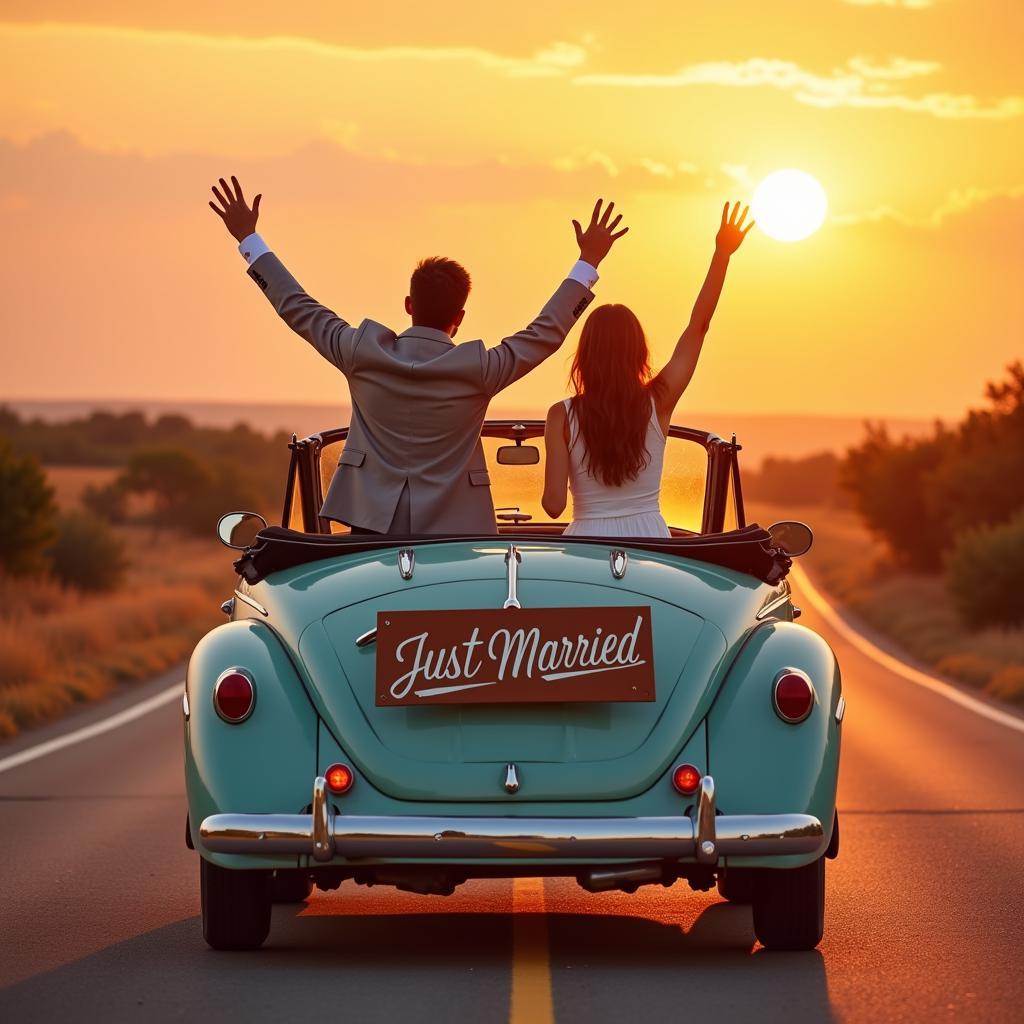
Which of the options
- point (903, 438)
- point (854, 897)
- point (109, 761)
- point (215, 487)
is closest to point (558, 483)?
point (854, 897)

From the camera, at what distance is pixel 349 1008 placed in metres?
5.96

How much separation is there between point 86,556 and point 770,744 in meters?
39.7

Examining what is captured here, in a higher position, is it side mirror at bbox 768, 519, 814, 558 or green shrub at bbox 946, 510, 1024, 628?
side mirror at bbox 768, 519, 814, 558

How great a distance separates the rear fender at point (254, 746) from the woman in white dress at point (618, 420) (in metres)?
1.24

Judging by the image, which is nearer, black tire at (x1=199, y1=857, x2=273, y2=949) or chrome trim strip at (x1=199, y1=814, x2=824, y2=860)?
chrome trim strip at (x1=199, y1=814, x2=824, y2=860)

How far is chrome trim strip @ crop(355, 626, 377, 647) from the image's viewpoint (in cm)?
643

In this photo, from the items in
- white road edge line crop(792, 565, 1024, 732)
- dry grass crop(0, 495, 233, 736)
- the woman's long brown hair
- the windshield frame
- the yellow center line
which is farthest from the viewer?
dry grass crop(0, 495, 233, 736)

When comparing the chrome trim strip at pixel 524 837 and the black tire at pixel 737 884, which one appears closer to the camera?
the chrome trim strip at pixel 524 837

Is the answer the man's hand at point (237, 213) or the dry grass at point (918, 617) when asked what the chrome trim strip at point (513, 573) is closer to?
the man's hand at point (237, 213)

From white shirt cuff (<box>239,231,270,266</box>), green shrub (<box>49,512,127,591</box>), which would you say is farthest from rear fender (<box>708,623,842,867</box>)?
green shrub (<box>49,512,127,591</box>)

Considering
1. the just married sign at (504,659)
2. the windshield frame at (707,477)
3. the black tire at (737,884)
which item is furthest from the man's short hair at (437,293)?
the black tire at (737,884)

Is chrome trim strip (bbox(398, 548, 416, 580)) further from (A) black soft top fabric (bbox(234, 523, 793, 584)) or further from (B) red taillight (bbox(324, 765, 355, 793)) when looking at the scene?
(B) red taillight (bbox(324, 765, 355, 793))

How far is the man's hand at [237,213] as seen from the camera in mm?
7617

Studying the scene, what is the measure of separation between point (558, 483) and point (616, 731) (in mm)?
1265
